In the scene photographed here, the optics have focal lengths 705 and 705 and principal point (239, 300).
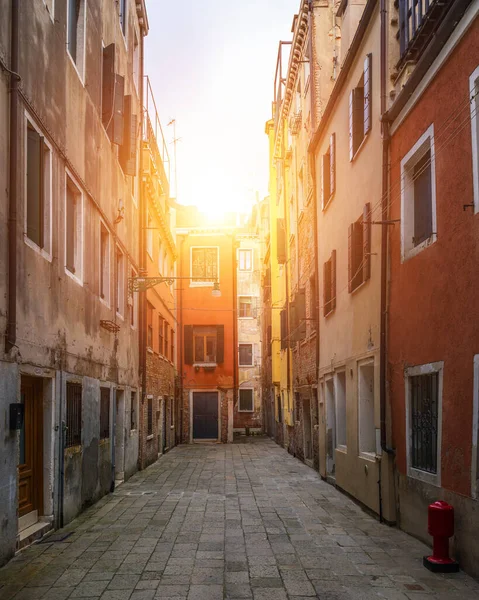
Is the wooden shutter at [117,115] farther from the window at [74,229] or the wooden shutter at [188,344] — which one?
the wooden shutter at [188,344]

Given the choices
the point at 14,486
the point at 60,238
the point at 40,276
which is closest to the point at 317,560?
the point at 14,486

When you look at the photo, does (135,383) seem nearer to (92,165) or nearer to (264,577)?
→ (92,165)

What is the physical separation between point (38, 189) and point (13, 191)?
1281 millimetres

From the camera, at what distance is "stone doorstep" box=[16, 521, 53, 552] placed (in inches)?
293

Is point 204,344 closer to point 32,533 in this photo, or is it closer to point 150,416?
point 150,416

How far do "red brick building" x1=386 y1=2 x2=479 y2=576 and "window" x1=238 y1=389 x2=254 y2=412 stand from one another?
27038 millimetres

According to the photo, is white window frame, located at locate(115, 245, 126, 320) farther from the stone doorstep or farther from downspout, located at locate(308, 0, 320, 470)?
the stone doorstep

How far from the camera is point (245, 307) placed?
36.9 m

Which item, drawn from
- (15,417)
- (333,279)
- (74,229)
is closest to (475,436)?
(15,417)

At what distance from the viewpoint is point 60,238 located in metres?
9.00

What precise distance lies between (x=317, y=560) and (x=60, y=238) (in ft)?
16.3

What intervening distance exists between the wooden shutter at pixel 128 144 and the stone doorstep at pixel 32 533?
312 inches

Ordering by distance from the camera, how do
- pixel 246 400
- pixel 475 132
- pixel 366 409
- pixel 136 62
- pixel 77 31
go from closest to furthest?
1. pixel 475 132
2. pixel 77 31
3. pixel 366 409
4. pixel 136 62
5. pixel 246 400

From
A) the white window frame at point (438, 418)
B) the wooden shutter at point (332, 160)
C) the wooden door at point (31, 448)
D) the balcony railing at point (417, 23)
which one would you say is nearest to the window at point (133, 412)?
the wooden shutter at point (332, 160)
